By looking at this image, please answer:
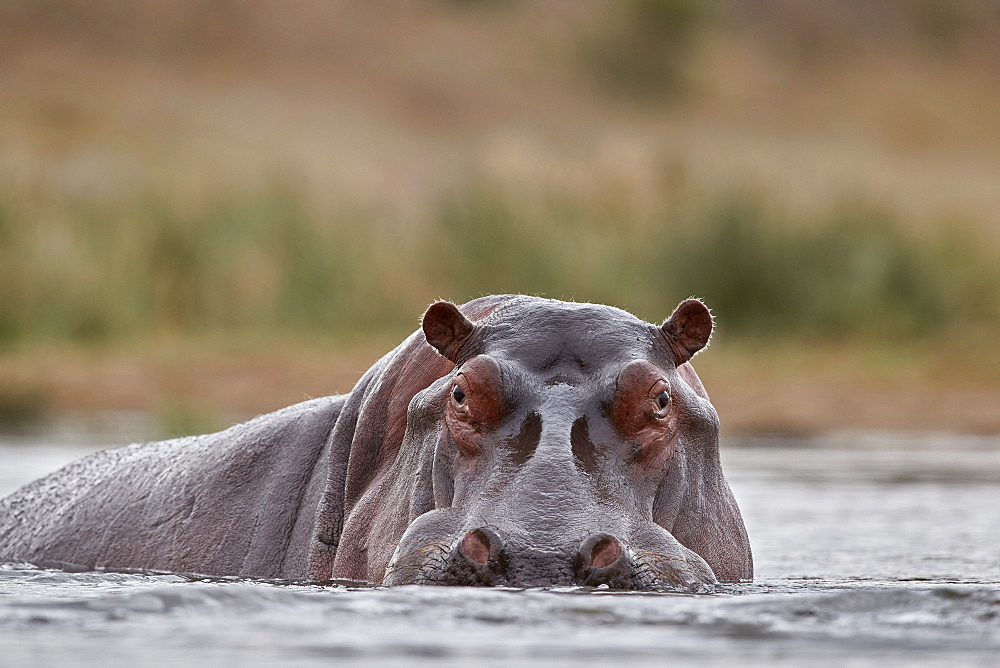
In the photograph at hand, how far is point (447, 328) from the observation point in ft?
17.3

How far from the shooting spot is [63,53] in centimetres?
6506

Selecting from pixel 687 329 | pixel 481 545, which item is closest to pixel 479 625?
pixel 481 545

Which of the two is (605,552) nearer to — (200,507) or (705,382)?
(200,507)

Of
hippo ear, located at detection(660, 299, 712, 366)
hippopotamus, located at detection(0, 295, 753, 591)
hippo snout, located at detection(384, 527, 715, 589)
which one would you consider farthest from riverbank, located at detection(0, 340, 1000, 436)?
hippo snout, located at detection(384, 527, 715, 589)

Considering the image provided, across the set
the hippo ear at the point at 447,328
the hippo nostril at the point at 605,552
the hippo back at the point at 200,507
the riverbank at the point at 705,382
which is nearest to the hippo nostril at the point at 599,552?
the hippo nostril at the point at 605,552

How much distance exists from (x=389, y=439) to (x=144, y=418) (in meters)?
11.2

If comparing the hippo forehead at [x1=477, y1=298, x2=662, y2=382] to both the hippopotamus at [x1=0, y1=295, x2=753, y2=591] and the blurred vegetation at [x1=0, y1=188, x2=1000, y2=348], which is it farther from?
the blurred vegetation at [x1=0, y1=188, x2=1000, y2=348]

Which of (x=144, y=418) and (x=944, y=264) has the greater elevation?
(x=944, y=264)

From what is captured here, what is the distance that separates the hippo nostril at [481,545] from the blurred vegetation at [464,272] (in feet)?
48.2

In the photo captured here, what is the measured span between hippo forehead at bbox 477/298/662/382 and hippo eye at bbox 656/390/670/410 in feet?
0.48

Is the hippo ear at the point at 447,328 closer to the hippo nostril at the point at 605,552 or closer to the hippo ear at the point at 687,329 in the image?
the hippo ear at the point at 687,329

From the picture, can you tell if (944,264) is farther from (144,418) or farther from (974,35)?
(974,35)

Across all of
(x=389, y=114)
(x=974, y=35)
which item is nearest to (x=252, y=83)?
(x=389, y=114)

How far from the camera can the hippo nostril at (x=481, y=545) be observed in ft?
14.6
